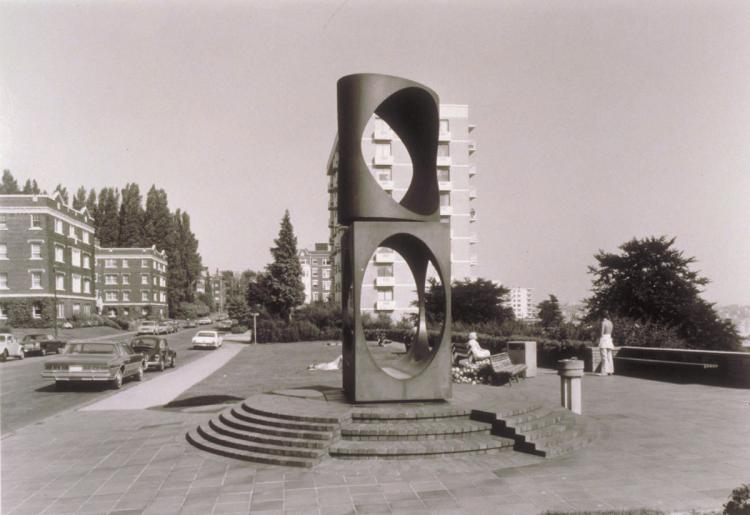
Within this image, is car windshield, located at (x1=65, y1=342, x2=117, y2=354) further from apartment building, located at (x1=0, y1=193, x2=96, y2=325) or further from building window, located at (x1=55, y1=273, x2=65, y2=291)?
building window, located at (x1=55, y1=273, x2=65, y2=291)

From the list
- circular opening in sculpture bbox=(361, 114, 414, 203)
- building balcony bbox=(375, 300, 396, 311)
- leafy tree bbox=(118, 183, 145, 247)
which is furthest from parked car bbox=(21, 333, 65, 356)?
leafy tree bbox=(118, 183, 145, 247)

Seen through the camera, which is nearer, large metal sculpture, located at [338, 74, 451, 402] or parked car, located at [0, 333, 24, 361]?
large metal sculpture, located at [338, 74, 451, 402]

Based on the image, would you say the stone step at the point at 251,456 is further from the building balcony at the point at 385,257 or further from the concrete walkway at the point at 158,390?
the building balcony at the point at 385,257

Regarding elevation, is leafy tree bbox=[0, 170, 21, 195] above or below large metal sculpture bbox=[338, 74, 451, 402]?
above

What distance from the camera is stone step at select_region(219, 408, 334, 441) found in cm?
840

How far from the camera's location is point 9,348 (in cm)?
2802

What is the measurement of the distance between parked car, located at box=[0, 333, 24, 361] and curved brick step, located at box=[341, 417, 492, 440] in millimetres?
25921

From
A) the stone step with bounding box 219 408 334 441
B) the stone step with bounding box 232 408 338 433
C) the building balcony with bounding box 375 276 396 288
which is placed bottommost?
the stone step with bounding box 219 408 334 441

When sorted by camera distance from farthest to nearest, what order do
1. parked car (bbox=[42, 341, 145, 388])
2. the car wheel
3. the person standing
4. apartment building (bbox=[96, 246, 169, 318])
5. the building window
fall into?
apartment building (bbox=[96, 246, 169, 318]) < the building window < the person standing < the car wheel < parked car (bbox=[42, 341, 145, 388])

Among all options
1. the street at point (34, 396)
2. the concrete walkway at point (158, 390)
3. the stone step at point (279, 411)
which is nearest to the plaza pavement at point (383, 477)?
the stone step at point (279, 411)

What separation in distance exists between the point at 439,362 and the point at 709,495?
15.7 feet

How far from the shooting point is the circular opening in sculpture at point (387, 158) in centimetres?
5678

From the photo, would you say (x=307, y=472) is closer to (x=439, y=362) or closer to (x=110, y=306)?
(x=439, y=362)

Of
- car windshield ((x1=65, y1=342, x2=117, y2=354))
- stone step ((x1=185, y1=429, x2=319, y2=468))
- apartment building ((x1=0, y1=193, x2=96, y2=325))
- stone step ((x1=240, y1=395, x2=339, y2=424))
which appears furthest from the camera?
apartment building ((x1=0, y1=193, x2=96, y2=325))
